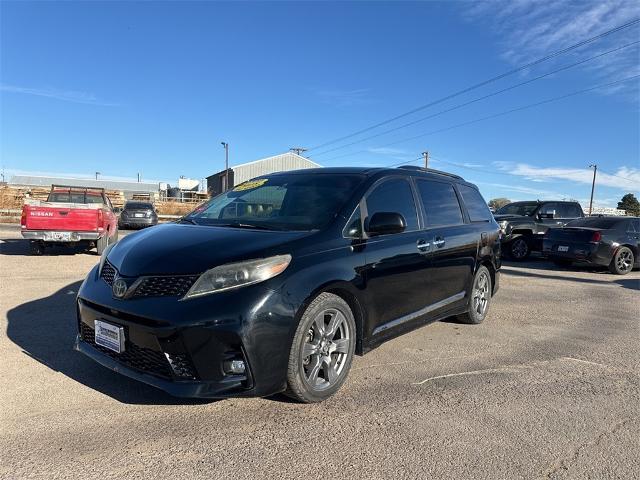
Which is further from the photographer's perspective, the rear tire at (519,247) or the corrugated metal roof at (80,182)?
the corrugated metal roof at (80,182)

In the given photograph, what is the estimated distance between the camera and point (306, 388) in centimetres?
326

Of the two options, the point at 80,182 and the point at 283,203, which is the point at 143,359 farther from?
the point at 80,182

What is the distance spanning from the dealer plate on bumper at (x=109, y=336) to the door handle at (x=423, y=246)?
2.71 m

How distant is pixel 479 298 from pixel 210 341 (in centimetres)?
409

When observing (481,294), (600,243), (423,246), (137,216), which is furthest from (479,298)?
(137,216)

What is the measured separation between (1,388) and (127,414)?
114 centimetres

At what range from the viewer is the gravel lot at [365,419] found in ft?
8.65

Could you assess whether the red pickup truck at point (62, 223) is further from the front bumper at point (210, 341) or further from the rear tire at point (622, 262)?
the rear tire at point (622, 262)

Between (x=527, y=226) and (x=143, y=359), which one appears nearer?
(x=143, y=359)

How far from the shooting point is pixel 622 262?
11.6 m

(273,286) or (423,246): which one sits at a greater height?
(423,246)

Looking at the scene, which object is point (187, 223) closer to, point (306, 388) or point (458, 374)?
point (306, 388)

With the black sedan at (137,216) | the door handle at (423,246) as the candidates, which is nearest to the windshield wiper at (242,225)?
the door handle at (423,246)

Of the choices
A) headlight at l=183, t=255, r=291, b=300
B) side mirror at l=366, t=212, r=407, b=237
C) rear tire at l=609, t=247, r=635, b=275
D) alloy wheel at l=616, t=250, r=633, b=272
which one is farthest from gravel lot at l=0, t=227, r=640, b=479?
alloy wheel at l=616, t=250, r=633, b=272
